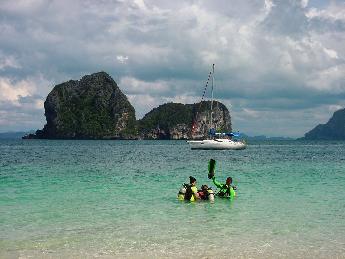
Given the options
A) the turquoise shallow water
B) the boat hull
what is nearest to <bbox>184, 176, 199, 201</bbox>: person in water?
the turquoise shallow water

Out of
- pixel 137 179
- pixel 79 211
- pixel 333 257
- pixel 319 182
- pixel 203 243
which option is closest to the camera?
pixel 333 257

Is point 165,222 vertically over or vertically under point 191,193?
under

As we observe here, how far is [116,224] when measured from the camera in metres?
20.9

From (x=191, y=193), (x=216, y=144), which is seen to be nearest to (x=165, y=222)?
(x=191, y=193)

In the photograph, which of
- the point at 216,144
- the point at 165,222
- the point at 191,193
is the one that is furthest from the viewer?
the point at 216,144

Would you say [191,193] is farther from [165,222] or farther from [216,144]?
[216,144]

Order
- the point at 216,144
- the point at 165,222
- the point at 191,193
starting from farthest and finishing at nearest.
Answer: the point at 216,144, the point at 191,193, the point at 165,222

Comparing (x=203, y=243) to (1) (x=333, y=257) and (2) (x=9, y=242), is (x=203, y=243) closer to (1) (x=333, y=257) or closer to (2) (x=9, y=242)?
(1) (x=333, y=257)

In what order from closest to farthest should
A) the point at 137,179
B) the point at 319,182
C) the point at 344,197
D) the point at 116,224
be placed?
the point at 116,224 → the point at 344,197 → the point at 319,182 → the point at 137,179

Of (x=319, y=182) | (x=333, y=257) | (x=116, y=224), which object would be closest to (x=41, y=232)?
(x=116, y=224)

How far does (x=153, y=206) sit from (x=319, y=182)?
19.2m

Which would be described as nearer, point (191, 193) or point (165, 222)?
point (165, 222)

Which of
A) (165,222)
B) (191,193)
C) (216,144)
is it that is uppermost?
(216,144)

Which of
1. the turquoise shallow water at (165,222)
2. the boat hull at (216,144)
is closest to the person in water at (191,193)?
the turquoise shallow water at (165,222)
